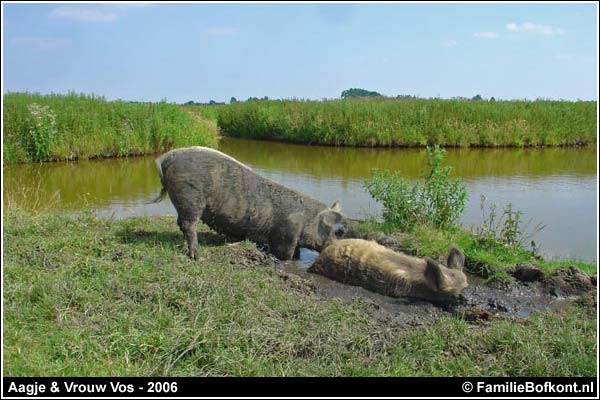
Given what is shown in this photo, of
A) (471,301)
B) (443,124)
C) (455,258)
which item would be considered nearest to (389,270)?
(455,258)

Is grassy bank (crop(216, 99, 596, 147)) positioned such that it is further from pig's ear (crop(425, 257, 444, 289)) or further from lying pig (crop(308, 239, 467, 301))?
pig's ear (crop(425, 257, 444, 289))

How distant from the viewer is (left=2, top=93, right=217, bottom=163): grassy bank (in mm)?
16000

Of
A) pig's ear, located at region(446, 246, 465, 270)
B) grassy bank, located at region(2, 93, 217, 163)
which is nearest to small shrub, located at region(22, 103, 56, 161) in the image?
grassy bank, located at region(2, 93, 217, 163)

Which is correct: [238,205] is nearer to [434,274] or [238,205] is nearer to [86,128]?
[434,274]

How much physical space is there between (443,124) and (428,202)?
1516 cm

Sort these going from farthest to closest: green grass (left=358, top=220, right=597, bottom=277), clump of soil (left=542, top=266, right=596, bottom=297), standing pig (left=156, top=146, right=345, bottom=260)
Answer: green grass (left=358, top=220, right=597, bottom=277), standing pig (left=156, top=146, right=345, bottom=260), clump of soil (left=542, top=266, right=596, bottom=297)

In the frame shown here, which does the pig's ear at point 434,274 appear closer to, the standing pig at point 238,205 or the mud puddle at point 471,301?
the mud puddle at point 471,301

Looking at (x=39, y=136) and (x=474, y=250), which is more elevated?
(x=39, y=136)

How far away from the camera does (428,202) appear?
8.73 metres

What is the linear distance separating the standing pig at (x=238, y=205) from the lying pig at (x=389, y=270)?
585 mm

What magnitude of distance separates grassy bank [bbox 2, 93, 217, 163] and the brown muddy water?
0.56m

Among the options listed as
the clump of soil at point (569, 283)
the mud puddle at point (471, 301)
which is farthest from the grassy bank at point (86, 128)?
the clump of soil at point (569, 283)
